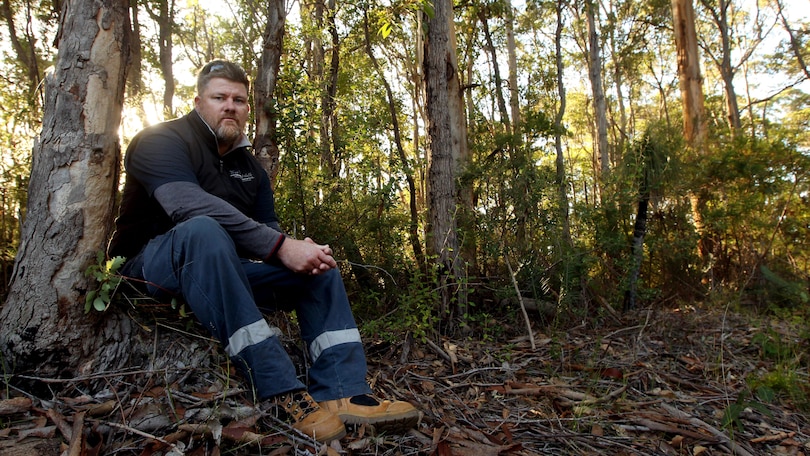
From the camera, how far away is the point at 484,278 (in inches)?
179

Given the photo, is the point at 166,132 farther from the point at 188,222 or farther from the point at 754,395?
the point at 754,395

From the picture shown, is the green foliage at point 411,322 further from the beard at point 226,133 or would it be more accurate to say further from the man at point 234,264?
the beard at point 226,133

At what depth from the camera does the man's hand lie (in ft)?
7.66

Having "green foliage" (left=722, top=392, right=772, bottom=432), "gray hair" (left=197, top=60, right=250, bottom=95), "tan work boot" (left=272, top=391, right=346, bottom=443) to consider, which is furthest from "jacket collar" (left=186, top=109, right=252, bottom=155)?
"green foliage" (left=722, top=392, right=772, bottom=432)

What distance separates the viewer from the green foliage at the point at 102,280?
2.17 m

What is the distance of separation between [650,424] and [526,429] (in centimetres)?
65

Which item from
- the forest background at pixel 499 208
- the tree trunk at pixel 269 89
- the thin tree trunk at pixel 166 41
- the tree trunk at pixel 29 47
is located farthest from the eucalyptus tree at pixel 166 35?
the tree trunk at pixel 269 89

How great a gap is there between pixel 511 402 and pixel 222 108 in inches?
88.9

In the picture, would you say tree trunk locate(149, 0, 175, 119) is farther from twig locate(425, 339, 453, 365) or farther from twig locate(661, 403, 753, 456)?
twig locate(661, 403, 753, 456)

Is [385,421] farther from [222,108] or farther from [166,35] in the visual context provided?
[166,35]

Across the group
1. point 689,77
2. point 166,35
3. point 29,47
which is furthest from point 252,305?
point 166,35

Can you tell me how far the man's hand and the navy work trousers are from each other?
11 centimetres

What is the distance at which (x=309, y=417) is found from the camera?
6.53 feet

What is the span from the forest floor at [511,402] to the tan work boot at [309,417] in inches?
1.9
